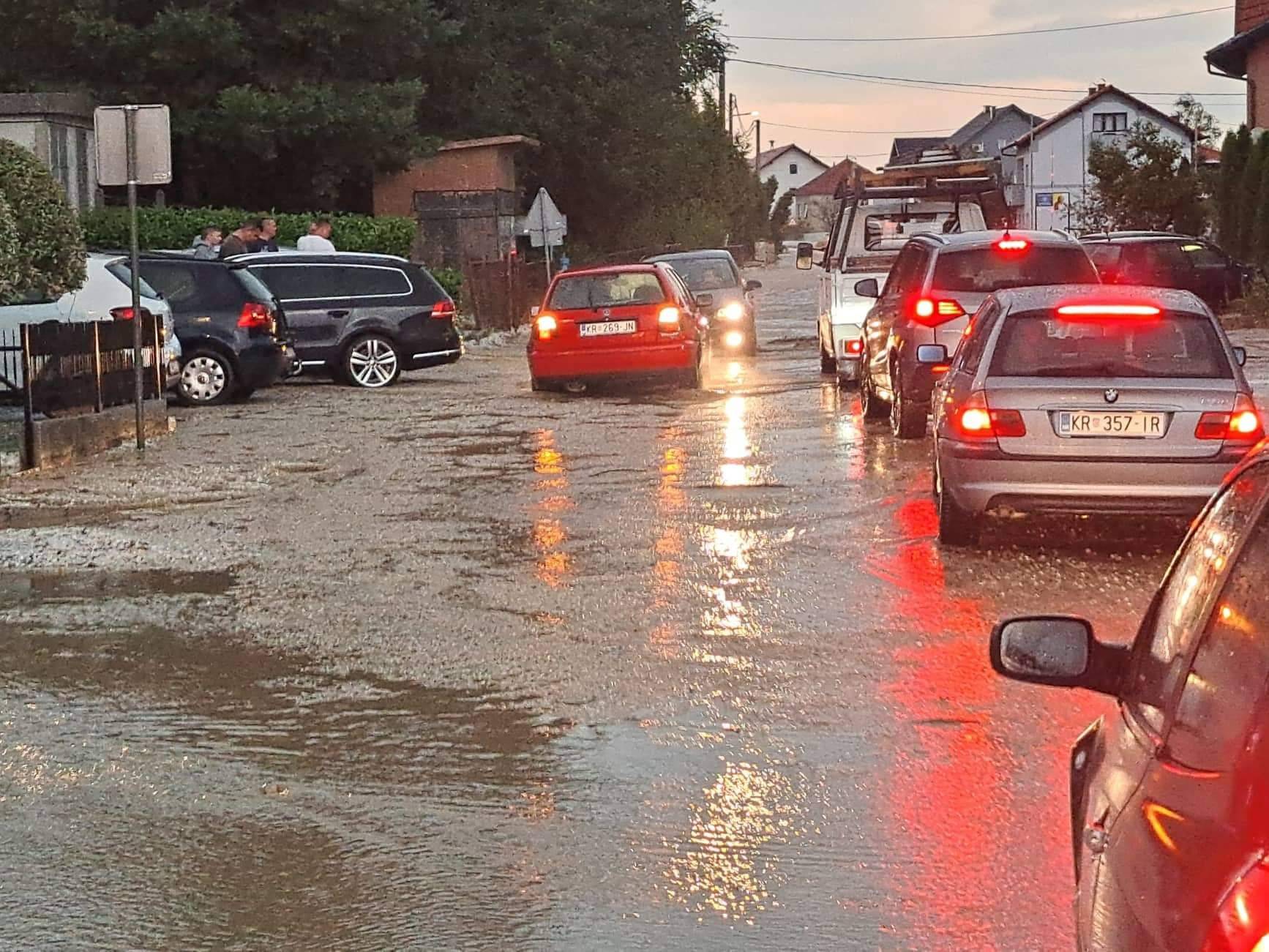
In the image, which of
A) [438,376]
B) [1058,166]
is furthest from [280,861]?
[1058,166]

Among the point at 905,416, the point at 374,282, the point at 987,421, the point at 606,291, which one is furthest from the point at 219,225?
the point at 987,421

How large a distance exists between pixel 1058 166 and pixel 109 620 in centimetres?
10210

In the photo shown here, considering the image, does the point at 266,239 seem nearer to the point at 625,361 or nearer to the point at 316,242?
the point at 316,242

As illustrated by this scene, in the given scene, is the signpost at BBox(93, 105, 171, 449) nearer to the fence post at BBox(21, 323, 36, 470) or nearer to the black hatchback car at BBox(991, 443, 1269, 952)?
the fence post at BBox(21, 323, 36, 470)

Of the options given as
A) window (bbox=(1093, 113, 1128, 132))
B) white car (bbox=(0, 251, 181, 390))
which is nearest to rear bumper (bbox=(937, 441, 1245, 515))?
white car (bbox=(0, 251, 181, 390))

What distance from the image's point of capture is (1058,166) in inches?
4225

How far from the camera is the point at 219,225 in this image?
34.0 m

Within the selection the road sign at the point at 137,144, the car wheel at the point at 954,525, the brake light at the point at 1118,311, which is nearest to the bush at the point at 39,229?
the road sign at the point at 137,144

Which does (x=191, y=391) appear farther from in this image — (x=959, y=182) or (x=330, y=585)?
(x=330, y=585)

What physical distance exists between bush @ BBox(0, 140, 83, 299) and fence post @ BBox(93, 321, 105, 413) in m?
1.42

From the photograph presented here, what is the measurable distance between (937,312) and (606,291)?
722 cm

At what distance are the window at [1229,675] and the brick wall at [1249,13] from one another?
42.7 m

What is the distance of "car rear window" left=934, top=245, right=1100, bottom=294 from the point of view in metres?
16.0

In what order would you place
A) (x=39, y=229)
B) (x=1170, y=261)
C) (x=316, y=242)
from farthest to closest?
(x=1170, y=261) < (x=316, y=242) < (x=39, y=229)
